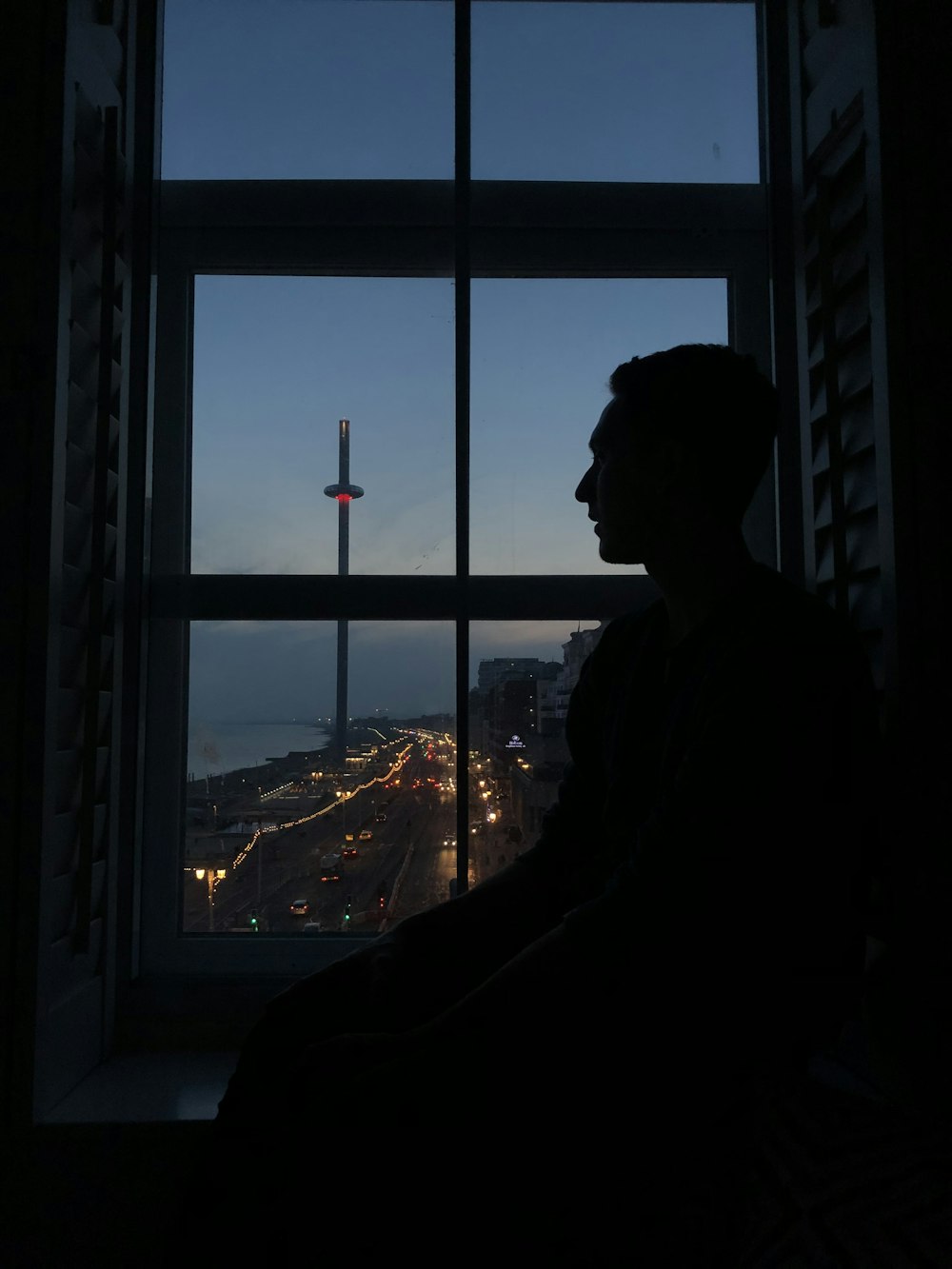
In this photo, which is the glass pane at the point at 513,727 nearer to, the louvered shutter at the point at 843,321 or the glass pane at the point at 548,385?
the glass pane at the point at 548,385

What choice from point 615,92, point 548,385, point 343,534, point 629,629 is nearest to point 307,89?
point 615,92

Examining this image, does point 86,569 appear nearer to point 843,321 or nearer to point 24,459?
point 24,459

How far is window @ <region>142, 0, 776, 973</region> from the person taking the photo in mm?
1500

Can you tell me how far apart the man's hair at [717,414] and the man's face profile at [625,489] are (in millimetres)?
32

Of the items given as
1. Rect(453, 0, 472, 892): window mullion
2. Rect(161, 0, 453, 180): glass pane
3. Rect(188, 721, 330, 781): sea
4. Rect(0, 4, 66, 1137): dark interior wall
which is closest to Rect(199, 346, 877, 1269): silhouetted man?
Rect(0, 4, 66, 1137): dark interior wall

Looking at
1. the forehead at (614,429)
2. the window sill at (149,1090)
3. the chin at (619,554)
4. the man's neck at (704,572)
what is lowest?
the window sill at (149,1090)

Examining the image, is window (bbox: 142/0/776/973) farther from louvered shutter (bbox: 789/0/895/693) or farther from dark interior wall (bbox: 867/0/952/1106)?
dark interior wall (bbox: 867/0/952/1106)

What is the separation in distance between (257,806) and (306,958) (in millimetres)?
305

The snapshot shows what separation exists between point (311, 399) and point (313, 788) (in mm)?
782

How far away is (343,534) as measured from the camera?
154 centimetres

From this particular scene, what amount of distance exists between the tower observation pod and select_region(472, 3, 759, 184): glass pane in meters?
0.60

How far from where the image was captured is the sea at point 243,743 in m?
1.54

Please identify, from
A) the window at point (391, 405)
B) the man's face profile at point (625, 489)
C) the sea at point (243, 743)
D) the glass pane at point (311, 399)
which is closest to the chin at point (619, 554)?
the man's face profile at point (625, 489)

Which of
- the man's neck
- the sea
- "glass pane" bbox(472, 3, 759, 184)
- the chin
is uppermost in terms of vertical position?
"glass pane" bbox(472, 3, 759, 184)
